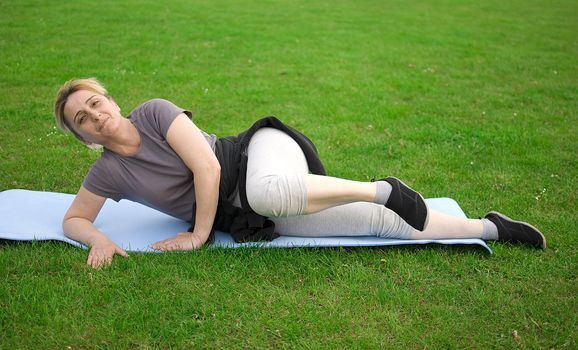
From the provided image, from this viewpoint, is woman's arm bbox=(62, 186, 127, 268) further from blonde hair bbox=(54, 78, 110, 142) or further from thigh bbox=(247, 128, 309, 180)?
thigh bbox=(247, 128, 309, 180)

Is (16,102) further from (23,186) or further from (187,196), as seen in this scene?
(187,196)

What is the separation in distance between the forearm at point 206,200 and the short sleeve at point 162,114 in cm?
41

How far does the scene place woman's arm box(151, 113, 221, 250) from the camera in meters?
3.73

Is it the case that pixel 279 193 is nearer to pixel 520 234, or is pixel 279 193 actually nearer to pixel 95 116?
pixel 95 116

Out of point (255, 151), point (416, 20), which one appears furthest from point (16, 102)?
point (416, 20)

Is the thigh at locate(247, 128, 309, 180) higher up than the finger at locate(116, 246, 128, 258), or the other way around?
the thigh at locate(247, 128, 309, 180)

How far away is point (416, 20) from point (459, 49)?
3710 millimetres

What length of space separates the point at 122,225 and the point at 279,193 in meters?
1.50

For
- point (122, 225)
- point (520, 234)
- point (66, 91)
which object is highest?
point (66, 91)

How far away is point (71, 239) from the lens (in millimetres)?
3984

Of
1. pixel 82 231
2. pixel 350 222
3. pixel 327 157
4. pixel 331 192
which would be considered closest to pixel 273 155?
pixel 331 192

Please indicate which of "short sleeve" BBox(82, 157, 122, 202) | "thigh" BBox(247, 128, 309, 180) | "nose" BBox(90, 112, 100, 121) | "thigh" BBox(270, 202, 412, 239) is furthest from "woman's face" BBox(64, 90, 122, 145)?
A: "thigh" BBox(270, 202, 412, 239)

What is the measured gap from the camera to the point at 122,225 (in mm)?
4348

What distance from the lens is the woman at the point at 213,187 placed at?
362 centimetres
